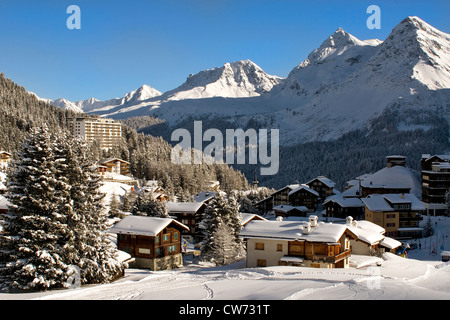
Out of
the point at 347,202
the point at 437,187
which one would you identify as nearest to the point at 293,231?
the point at 347,202

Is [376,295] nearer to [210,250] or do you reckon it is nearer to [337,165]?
[210,250]

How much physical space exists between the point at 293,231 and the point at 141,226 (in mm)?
15237

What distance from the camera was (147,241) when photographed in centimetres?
4062

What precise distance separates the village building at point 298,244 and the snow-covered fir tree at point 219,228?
6.94 meters

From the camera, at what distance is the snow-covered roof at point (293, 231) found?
33.2 metres

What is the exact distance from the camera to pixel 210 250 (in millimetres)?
44250

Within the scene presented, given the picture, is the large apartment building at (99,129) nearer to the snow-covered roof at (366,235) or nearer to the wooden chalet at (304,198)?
the wooden chalet at (304,198)

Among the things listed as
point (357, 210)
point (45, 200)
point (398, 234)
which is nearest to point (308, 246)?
point (45, 200)

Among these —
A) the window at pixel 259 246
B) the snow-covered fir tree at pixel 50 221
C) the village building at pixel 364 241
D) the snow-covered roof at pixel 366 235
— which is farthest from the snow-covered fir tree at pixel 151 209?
the snow-covered fir tree at pixel 50 221

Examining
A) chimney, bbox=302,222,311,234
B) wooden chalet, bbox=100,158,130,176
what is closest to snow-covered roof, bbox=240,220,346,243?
chimney, bbox=302,222,311,234

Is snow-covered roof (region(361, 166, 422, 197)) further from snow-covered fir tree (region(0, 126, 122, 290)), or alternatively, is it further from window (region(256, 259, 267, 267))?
snow-covered fir tree (region(0, 126, 122, 290))

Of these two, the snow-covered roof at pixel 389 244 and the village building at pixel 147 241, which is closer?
the village building at pixel 147 241

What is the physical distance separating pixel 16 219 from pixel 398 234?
6133cm

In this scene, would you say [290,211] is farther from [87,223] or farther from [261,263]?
[87,223]
